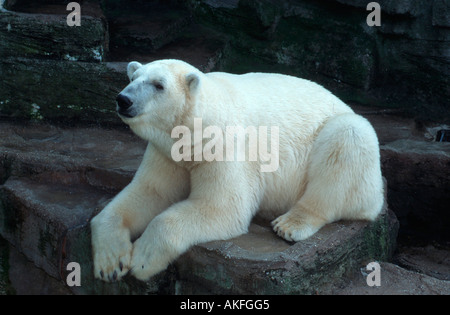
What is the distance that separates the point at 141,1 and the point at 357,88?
9.98 feet

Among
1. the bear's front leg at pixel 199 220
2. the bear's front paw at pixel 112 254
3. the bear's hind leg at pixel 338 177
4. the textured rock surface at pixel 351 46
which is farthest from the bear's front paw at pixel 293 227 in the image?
the textured rock surface at pixel 351 46

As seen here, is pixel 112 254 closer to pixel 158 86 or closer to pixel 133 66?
pixel 158 86

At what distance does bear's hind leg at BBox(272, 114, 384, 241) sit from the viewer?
3707mm

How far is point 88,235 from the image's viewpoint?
145 inches

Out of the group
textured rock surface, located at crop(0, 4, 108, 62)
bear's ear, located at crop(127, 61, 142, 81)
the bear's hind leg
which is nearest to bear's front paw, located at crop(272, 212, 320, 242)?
the bear's hind leg

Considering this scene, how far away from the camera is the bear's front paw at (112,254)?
345cm

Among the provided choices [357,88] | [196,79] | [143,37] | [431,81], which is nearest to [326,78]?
[357,88]

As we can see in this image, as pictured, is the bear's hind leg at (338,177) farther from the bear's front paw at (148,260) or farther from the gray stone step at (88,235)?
the bear's front paw at (148,260)

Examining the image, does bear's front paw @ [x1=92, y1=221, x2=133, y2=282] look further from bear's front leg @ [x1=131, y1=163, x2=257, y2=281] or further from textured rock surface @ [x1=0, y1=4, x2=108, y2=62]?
textured rock surface @ [x1=0, y1=4, x2=108, y2=62]

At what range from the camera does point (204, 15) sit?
282 inches

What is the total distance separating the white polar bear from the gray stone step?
4.6 inches

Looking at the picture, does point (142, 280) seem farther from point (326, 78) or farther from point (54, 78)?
point (326, 78)

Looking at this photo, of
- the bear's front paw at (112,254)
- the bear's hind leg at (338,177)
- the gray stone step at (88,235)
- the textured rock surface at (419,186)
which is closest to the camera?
the gray stone step at (88,235)

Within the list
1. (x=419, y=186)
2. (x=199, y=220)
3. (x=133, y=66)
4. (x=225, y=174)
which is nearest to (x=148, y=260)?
(x=199, y=220)
